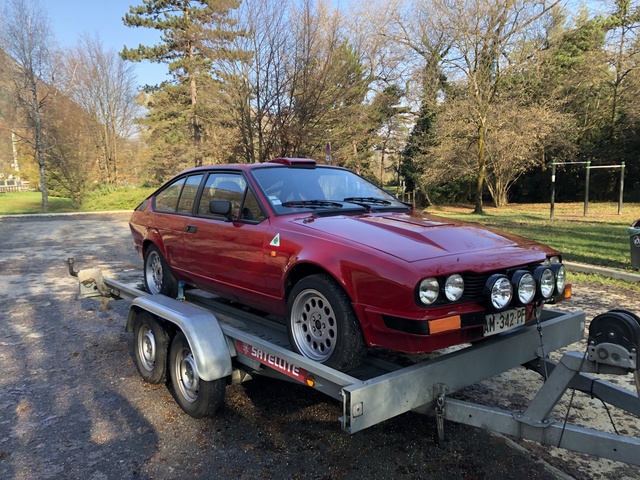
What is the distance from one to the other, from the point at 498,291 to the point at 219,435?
2.19 m

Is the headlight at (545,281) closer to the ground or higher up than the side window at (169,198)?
closer to the ground

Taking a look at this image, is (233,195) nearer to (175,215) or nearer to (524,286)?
(175,215)

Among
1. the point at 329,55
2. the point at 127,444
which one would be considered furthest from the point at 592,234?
the point at 127,444

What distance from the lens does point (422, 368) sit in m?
2.69

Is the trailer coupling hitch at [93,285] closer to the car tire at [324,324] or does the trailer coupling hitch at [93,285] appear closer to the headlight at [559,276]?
the car tire at [324,324]

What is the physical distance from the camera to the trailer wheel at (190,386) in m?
3.55

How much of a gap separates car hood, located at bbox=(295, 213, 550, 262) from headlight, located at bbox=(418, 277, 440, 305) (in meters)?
0.15

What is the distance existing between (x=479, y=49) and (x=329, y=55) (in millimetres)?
9115

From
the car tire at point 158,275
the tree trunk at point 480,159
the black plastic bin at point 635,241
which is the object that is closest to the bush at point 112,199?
the tree trunk at point 480,159

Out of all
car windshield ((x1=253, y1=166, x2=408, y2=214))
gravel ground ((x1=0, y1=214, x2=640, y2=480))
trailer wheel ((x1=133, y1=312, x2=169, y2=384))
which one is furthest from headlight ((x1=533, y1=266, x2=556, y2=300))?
trailer wheel ((x1=133, y1=312, x2=169, y2=384))

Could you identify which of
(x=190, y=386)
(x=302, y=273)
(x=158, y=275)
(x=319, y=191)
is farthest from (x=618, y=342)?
(x=158, y=275)

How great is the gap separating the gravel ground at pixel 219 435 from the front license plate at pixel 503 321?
2.95 ft

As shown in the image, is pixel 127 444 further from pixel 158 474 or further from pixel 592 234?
pixel 592 234

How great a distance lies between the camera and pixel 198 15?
91.4 ft
